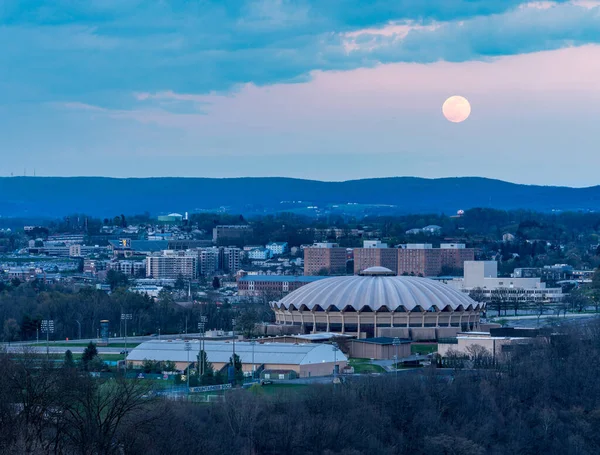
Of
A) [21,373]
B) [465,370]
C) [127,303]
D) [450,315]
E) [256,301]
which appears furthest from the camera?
[256,301]

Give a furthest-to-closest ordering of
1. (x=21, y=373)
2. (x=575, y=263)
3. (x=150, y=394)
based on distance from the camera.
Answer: (x=575, y=263)
(x=150, y=394)
(x=21, y=373)

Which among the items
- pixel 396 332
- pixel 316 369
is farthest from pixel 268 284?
pixel 316 369

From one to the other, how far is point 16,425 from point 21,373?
337 centimetres

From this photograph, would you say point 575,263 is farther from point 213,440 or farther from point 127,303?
point 213,440

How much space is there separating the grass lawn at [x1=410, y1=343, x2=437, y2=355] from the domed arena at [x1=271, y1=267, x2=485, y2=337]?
251cm

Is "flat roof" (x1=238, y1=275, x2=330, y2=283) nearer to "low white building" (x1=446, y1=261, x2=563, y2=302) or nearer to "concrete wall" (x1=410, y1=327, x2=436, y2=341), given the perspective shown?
"low white building" (x1=446, y1=261, x2=563, y2=302)

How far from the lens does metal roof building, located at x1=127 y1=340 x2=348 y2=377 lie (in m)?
68.1

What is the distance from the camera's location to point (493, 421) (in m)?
55.8

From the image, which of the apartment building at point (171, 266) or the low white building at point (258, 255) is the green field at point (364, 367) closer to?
the apartment building at point (171, 266)

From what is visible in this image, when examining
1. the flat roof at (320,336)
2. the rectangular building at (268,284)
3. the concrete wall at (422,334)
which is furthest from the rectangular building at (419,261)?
the flat roof at (320,336)

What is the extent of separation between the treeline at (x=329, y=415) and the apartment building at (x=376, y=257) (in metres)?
97.3

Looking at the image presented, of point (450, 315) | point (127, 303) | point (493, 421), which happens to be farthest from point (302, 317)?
point (493, 421)

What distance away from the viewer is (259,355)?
6950 cm

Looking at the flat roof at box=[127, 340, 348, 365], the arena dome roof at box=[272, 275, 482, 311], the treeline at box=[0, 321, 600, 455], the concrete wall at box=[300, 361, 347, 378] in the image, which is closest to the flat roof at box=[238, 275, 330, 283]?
the arena dome roof at box=[272, 275, 482, 311]
